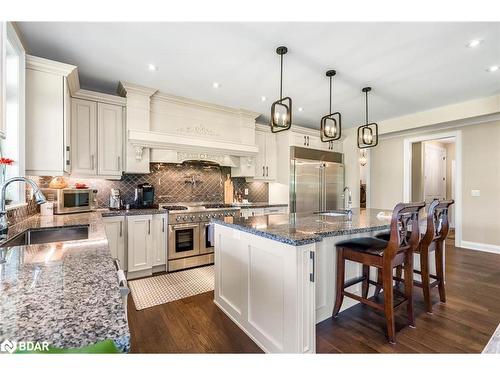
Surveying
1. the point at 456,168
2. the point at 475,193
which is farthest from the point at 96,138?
the point at 475,193

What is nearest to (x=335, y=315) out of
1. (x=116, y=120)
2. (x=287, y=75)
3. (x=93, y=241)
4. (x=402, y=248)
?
(x=402, y=248)

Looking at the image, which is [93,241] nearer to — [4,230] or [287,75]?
[4,230]

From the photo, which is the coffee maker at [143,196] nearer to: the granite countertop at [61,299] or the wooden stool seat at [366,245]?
the granite countertop at [61,299]

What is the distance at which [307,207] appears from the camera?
181 inches

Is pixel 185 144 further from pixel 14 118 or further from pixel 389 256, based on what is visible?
pixel 389 256

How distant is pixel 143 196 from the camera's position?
11.1ft

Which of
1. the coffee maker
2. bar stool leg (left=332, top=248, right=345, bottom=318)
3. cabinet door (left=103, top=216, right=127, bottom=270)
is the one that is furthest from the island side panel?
the coffee maker

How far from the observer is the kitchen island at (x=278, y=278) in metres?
1.42

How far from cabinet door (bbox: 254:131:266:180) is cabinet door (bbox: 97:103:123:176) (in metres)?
2.20

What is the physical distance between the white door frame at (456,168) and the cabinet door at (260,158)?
3.23 m

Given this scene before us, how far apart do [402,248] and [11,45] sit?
11.4 ft

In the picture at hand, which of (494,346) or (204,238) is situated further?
(204,238)

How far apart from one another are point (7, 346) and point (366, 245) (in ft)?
6.75
